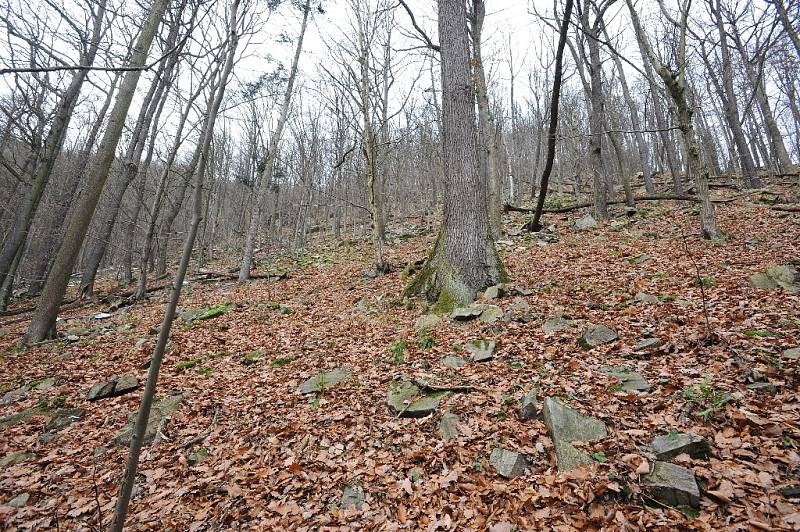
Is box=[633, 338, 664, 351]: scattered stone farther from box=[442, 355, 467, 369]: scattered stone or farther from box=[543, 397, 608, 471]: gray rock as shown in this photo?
box=[442, 355, 467, 369]: scattered stone

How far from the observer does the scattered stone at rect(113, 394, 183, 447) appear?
382 centimetres

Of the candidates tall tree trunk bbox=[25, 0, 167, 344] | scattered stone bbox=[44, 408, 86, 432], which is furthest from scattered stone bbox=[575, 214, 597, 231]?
scattered stone bbox=[44, 408, 86, 432]

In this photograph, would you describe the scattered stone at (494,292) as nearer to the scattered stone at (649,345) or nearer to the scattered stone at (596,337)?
the scattered stone at (596,337)

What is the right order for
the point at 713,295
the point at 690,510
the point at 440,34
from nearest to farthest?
the point at 690,510 → the point at 713,295 → the point at 440,34

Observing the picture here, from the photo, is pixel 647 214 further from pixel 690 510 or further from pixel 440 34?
pixel 690 510

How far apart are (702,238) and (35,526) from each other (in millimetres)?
10946

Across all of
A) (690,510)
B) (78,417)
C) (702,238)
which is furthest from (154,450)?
(702,238)

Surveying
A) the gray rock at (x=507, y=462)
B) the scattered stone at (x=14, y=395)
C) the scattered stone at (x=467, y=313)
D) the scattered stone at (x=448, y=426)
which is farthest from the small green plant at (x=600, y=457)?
the scattered stone at (x=14, y=395)

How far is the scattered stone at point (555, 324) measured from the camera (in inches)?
184

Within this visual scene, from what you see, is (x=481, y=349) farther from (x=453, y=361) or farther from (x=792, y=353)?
(x=792, y=353)

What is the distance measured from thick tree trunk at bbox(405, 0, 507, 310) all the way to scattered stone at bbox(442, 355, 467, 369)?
1.39m

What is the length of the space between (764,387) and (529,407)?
6.20ft

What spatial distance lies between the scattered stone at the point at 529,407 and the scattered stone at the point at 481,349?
0.95 m

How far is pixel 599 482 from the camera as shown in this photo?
2432mm
